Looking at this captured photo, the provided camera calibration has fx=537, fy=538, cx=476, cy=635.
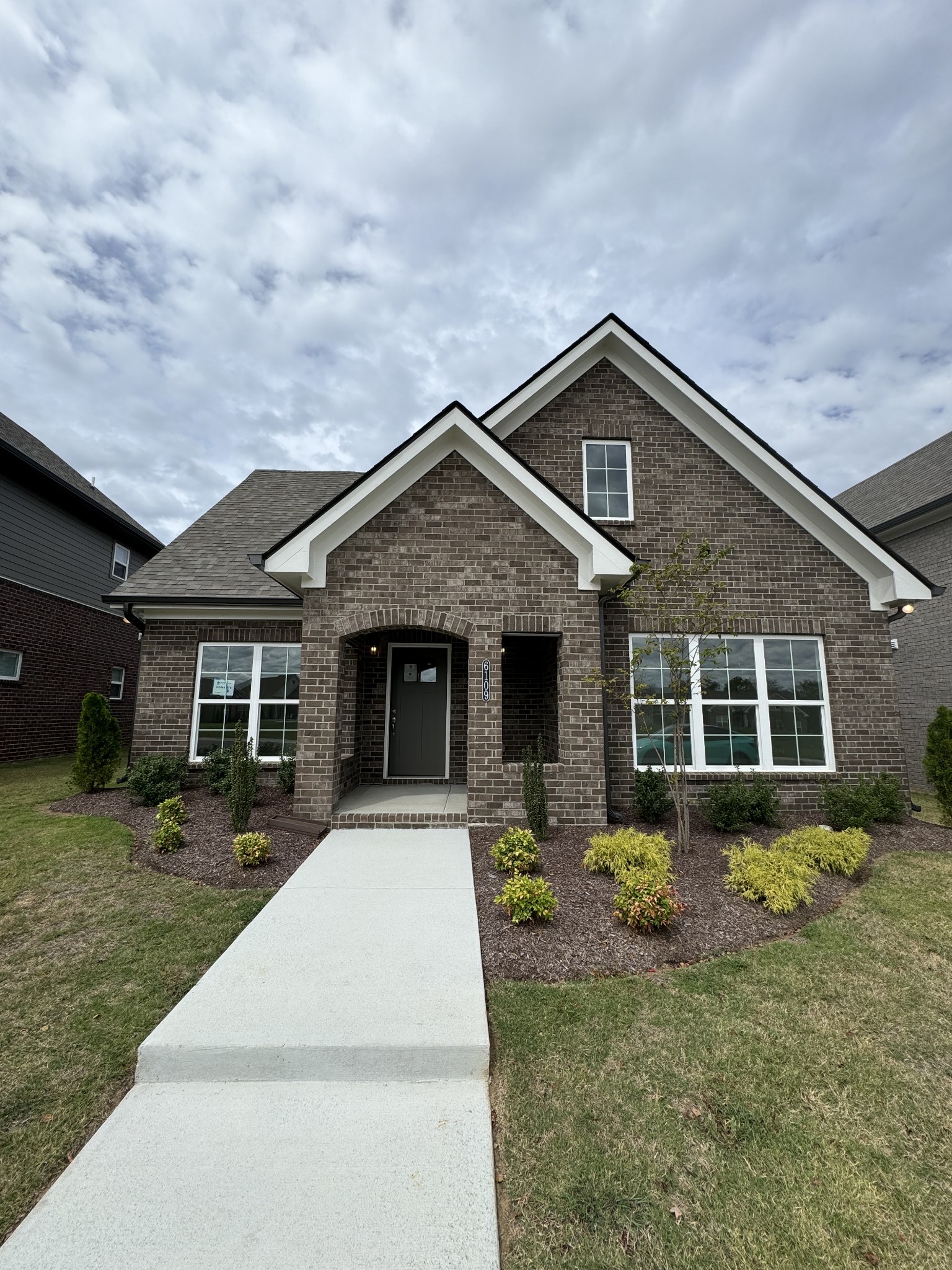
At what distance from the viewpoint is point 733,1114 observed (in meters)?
2.71

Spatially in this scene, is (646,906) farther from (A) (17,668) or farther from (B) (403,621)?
(A) (17,668)

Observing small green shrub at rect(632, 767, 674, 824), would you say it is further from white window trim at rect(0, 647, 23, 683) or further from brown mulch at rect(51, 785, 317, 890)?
white window trim at rect(0, 647, 23, 683)

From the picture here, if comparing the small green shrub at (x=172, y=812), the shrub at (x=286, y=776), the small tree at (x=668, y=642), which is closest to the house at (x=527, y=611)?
the small tree at (x=668, y=642)

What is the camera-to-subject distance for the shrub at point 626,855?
5574 millimetres

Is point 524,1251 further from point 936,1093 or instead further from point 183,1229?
point 936,1093

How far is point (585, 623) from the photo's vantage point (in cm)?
775

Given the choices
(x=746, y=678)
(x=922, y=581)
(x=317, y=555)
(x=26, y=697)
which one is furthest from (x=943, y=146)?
(x=26, y=697)

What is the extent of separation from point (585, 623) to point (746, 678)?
3353 millimetres

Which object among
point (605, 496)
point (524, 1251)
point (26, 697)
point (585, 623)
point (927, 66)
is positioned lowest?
point (524, 1251)

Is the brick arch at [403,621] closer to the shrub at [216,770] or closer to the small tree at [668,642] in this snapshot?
the small tree at [668,642]

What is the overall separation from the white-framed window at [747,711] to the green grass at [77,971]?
20.9 ft

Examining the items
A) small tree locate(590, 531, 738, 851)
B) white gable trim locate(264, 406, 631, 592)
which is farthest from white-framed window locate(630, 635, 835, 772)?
white gable trim locate(264, 406, 631, 592)

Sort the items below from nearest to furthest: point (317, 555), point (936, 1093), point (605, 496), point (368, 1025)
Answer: point (936, 1093), point (368, 1025), point (317, 555), point (605, 496)

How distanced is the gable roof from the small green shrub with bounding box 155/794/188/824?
11.2m
